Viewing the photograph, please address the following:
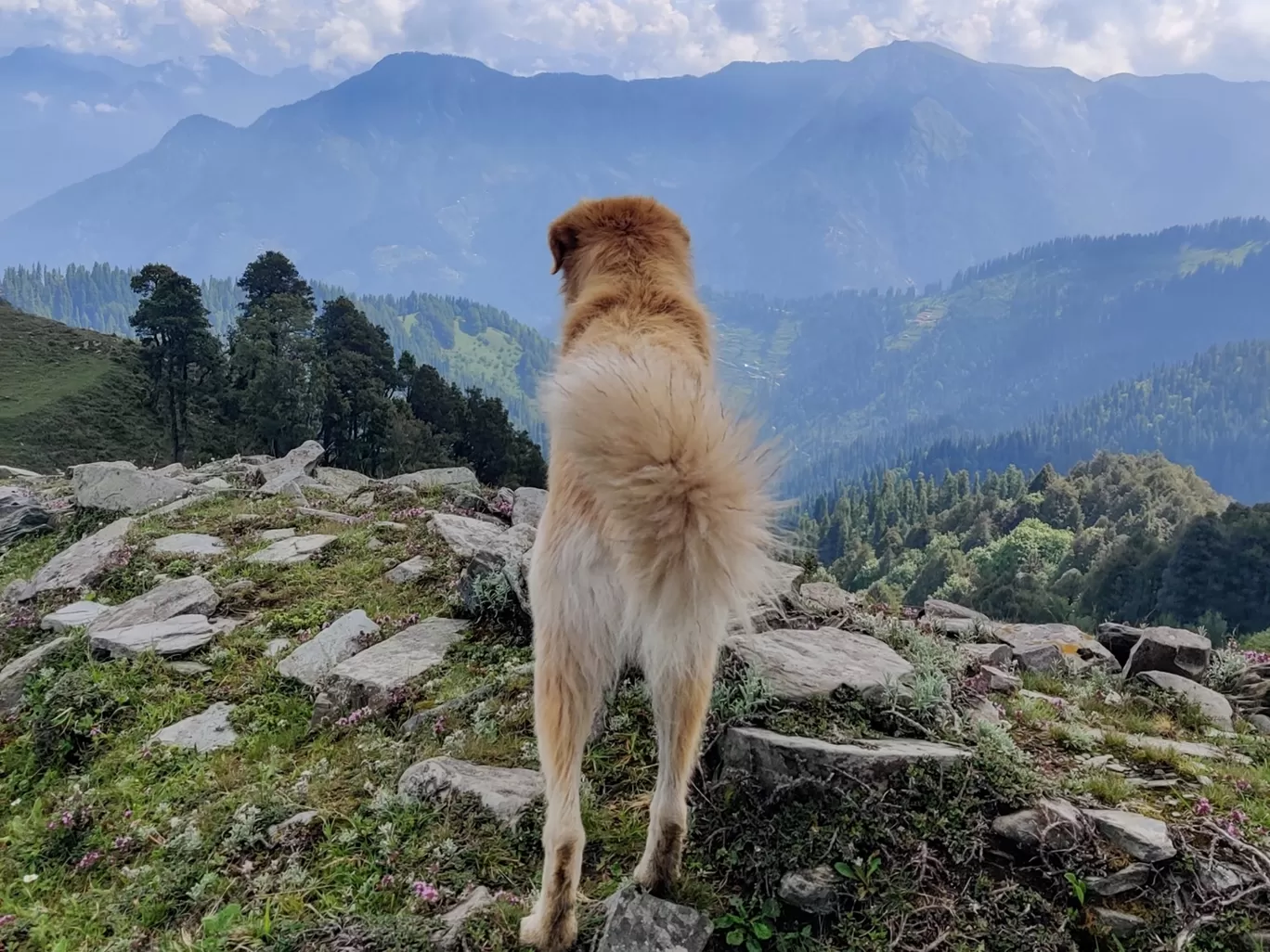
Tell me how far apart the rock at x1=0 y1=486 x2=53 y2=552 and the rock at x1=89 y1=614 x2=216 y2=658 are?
6387 millimetres

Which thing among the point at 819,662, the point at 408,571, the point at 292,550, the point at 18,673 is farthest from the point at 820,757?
the point at 292,550

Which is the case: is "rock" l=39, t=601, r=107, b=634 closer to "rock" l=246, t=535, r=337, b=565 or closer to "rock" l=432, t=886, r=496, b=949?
"rock" l=246, t=535, r=337, b=565

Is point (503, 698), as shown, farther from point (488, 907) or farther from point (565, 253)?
point (565, 253)

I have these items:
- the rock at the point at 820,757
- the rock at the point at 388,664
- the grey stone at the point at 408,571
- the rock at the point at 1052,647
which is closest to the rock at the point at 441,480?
the grey stone at the point at 408,571

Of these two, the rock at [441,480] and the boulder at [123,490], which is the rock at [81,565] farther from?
the rock at [441,480]

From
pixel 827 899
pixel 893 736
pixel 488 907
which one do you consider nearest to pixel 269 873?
pixel 488 907

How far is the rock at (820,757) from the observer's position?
3.51m

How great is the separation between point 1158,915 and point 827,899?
49.9 inches

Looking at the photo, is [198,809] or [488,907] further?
[198,809]

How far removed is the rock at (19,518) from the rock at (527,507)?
24.5 feet

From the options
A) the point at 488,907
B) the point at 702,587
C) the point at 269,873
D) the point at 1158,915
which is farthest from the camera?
the point at 269,873

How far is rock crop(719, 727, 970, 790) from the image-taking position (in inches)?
138

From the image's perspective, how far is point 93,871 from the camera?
14.5ft

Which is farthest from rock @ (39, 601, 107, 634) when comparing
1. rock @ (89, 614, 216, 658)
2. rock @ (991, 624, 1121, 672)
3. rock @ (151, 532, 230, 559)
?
rock @ (991, 624, 1121, 672)
